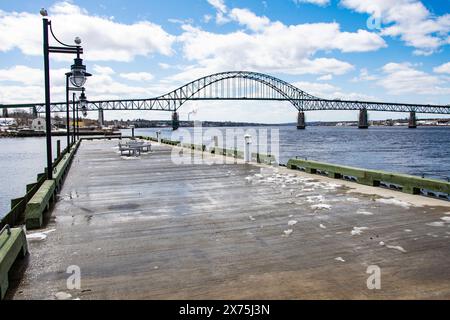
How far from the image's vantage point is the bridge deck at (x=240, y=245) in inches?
218

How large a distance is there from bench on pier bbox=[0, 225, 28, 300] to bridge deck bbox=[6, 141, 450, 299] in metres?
0.22

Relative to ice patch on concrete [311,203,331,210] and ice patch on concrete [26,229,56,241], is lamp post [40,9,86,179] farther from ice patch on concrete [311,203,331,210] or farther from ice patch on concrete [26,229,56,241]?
ice patch on concrete [311,203,331,210]

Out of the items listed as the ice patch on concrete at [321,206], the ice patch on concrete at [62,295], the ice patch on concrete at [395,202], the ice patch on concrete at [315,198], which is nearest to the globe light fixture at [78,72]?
the ice patch on concrete at [315,198]

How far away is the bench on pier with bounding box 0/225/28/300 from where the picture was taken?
5363 millimetres

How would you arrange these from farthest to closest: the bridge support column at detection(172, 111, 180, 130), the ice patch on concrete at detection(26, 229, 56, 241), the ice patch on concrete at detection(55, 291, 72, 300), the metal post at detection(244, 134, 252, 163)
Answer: the bridge support column at detection(172, 111, 180, 130), the metal post at detection(244, 134, 252, 163), the ice patch on concrete at detection(26, 229, 56, 241), the ice patch on concrete at detection(55, 291, 72, 300)

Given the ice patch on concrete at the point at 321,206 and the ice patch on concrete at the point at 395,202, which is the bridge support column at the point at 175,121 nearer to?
the ice patch on concrete at the point at 395,202

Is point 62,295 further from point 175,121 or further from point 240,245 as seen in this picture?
point 175,121

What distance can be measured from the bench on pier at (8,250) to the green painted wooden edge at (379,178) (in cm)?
995

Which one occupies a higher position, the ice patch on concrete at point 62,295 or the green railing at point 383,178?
the green railing at point 383,178

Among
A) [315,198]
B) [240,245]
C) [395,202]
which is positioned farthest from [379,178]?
[240,245]

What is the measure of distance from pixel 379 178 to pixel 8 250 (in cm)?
1099

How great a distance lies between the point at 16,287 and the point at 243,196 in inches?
290

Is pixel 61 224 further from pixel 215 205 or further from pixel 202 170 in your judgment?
pixel 202 170

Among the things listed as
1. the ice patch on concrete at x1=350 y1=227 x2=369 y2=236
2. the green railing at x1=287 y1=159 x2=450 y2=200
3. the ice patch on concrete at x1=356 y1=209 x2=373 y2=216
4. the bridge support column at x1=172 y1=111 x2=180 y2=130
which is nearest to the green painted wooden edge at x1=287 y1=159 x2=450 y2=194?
the green railing at x1=287 y1=159 x2=450 y2=200
